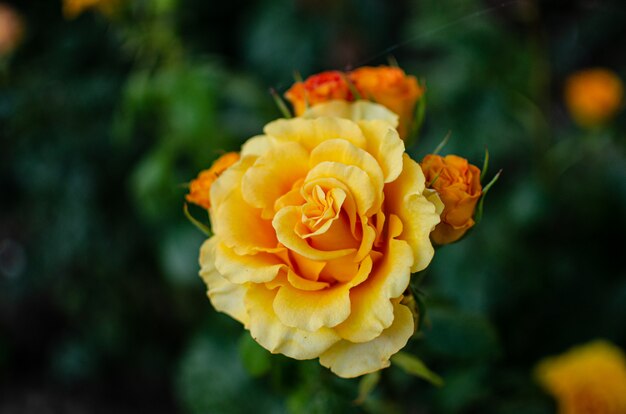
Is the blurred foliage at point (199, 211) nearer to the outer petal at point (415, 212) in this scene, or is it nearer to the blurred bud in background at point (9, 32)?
the blurred bud in background at point (9, 32)

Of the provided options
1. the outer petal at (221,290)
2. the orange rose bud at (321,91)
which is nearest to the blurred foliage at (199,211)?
the outer petal at (221,290)

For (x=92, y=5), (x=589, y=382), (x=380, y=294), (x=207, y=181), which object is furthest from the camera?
(x=92, y=5)

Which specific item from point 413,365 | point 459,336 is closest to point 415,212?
point 413,365

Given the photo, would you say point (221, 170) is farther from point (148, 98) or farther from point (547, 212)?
point (547, 212)

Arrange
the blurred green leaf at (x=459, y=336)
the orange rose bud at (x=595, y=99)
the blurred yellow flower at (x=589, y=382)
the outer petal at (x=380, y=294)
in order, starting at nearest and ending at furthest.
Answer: the outer petal at (x=380, y=294) < the blurred green leaf at (x=459, y=336) < the blurred yellow flower at (x=589, y=382) < the orange rose bud at (x=595, y=99)

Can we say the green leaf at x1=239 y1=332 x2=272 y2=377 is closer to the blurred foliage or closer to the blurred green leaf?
the blurred foliage

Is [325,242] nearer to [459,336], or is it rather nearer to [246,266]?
[246,266]
